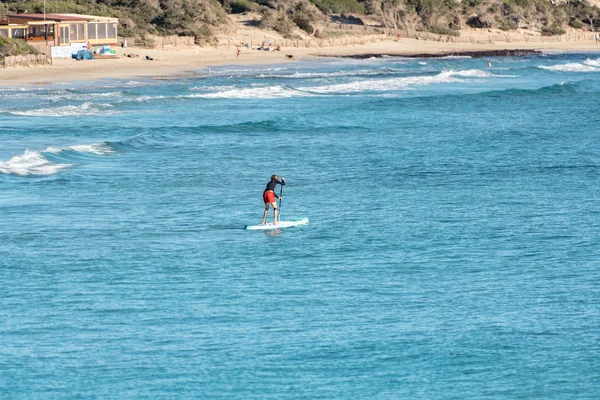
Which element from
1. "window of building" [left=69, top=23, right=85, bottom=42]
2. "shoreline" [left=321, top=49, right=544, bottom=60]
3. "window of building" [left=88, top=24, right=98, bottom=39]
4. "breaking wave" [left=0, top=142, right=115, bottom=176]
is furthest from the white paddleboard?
"shoreline" [left=321, top=49, right=544, bottom=60]

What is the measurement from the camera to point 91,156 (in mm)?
37812

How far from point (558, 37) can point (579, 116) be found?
7830 centimetres

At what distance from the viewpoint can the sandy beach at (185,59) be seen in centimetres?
6555

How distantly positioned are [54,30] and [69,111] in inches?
940

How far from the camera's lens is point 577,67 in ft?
303

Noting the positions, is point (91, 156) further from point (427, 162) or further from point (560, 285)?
point (560, 285)

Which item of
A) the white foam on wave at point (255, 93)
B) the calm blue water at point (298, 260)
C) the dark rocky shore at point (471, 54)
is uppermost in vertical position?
the dark rocky shore at point (471, 54)

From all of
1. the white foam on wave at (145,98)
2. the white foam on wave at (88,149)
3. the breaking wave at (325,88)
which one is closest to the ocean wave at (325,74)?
the breaking wave at (325,88)

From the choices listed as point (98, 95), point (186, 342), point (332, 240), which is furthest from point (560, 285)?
point (98, 95)

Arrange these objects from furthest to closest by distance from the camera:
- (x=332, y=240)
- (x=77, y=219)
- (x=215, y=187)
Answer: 1. (x=215, y=187)
2. (x=77, y=219)
3. (x=332, y=240)

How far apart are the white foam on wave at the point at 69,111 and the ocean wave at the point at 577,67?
4738 cm

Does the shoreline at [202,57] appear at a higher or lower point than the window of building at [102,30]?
lower

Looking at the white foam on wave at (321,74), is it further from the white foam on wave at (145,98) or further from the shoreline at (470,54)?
the white foam on wave at (145,98)

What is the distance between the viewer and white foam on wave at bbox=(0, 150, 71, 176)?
112ft
